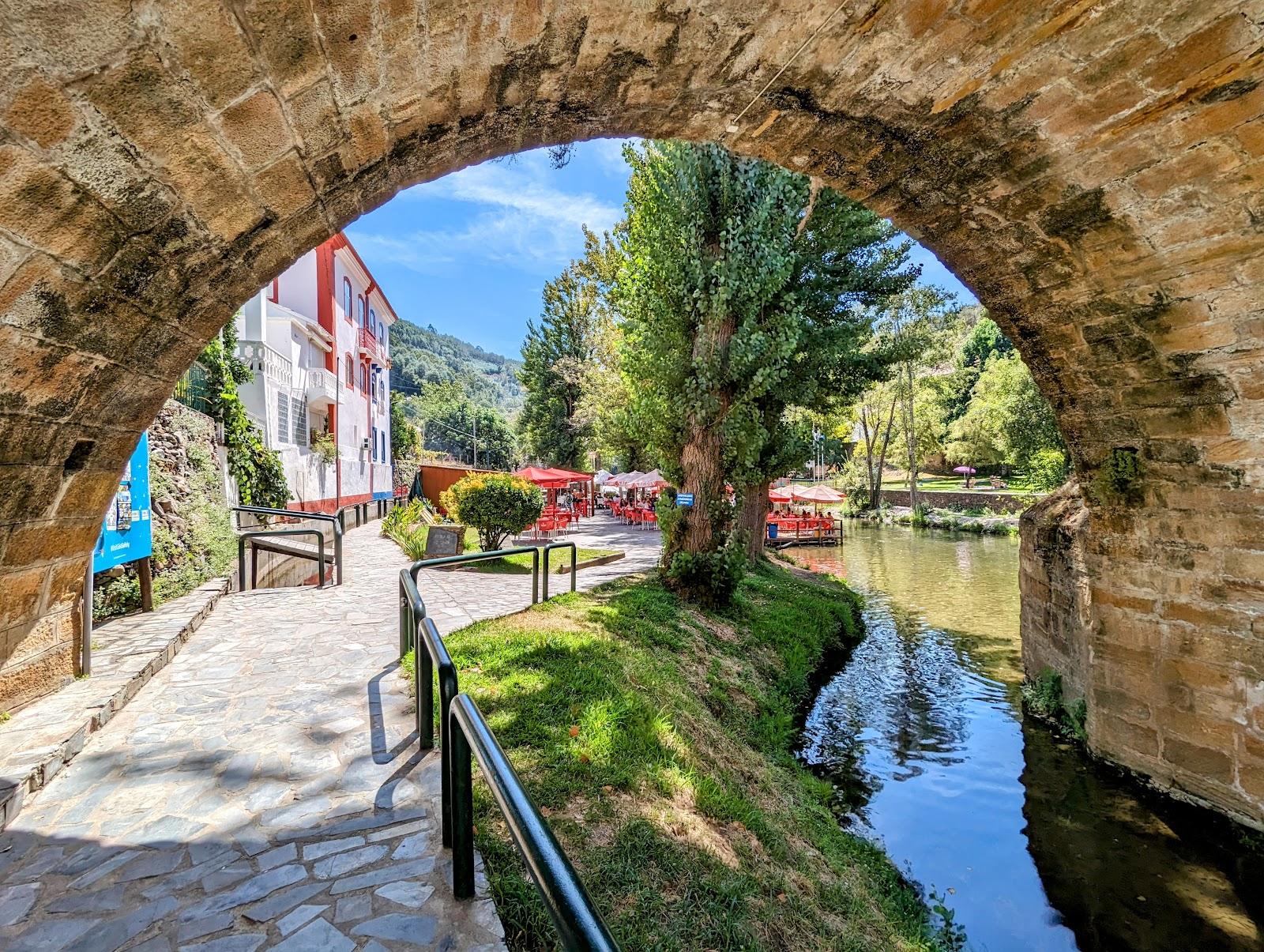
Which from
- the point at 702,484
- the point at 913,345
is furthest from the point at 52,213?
the point at 913,345

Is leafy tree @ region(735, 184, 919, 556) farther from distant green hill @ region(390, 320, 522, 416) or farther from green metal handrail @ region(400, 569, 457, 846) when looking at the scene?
distant green hill @ region(390, 320, 522, 416)

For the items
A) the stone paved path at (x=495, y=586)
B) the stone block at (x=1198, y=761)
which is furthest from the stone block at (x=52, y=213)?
the stone block at (x=1198, y=761)

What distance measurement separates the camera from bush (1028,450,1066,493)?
22.6m

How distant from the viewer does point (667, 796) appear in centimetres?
381

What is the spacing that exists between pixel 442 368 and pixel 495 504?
363ft

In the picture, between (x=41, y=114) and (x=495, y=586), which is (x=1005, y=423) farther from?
(x=41, y=114)

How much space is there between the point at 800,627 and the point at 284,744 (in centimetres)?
786

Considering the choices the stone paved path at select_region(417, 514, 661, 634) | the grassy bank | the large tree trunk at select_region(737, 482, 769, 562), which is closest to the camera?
the grassy bank

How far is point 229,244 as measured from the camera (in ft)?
6.81

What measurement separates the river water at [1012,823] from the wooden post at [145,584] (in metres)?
Answer: 6.80

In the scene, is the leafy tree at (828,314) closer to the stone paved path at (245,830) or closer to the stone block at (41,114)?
the stone paved path at (245,830)

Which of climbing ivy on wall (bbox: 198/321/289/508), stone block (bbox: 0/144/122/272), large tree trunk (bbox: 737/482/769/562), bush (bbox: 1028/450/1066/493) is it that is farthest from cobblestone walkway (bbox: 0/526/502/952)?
bush (bbox: 1028/450/1066/493)

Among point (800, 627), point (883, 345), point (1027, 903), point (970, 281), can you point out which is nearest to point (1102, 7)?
point (970, 281)

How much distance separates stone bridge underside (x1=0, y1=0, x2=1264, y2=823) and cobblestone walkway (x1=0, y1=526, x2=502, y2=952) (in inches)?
34.8
